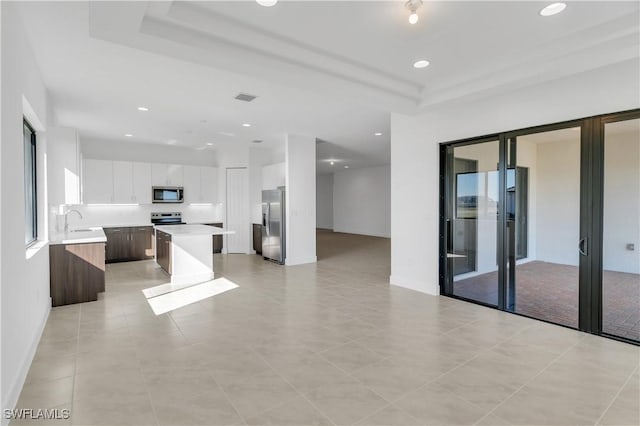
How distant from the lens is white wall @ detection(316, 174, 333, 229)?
1639 cm

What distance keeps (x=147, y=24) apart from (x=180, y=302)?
3.49m

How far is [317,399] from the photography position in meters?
2.34

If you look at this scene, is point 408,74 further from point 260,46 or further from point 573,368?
point 573,368

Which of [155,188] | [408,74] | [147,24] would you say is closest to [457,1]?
[408,74]

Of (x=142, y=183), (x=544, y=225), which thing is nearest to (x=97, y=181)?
(x=142, y=183)

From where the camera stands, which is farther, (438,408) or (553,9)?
(553,9)

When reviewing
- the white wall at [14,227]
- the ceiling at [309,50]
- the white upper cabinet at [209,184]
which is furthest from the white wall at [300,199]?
the white wall at [14,227]

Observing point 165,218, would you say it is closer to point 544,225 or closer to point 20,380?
point 20,380

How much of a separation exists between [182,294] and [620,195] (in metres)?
5.77

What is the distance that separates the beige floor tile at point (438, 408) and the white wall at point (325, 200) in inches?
553

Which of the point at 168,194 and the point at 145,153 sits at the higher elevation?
the point at 145,153

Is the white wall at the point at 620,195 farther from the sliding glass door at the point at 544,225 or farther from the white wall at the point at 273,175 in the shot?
the white wall at the point at 273,175

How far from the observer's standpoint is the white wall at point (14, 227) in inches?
87.0

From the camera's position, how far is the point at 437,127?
4.93m
